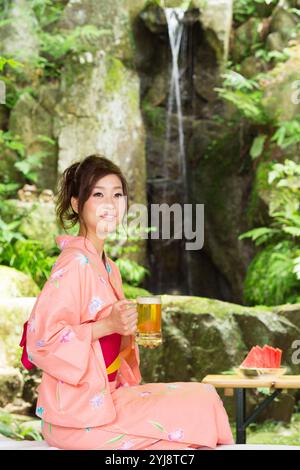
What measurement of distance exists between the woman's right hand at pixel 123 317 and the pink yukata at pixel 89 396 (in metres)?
0.10

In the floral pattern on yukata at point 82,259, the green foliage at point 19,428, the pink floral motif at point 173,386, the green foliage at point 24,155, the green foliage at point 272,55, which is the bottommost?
the green foliage at point 19,428

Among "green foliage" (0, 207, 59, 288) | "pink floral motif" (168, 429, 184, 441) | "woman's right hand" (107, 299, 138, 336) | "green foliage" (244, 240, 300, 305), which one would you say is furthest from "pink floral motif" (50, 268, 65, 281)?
"green foliage" (244, 240, 300, 305)

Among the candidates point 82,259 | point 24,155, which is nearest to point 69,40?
point 24,155

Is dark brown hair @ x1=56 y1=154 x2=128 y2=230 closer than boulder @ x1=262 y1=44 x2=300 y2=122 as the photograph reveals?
Yes

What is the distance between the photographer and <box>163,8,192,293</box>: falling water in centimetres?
997

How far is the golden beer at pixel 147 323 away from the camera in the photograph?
2.62 m

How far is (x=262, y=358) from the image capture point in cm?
369

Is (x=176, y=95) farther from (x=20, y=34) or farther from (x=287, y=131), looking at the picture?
(x=20, y=34)

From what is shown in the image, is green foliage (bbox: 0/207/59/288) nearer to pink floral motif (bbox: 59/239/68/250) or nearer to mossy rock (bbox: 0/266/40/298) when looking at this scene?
mossy rock (bbox: 0/266/40/298)

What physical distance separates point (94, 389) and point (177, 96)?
8382mm

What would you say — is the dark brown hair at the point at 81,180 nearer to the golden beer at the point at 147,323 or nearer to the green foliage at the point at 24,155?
the golden beer at the point at 147,323

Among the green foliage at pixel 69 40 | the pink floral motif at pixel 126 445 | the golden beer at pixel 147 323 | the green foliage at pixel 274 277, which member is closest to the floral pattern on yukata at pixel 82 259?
the golden beer at pixel 147 323

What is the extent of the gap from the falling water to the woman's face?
724 centimetres
